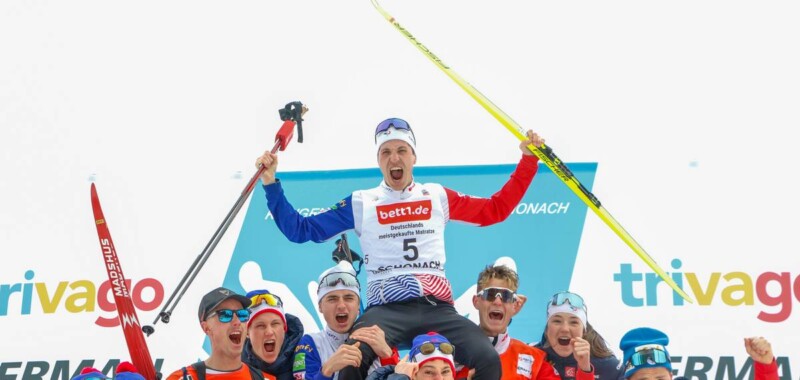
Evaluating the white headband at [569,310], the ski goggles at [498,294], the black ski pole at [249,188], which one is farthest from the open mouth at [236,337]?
the white headband at [569,310]

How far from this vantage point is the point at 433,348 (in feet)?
16.2

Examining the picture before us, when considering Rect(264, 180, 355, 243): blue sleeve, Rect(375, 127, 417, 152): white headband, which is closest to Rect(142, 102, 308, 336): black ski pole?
Rect(264, 180, 355, 243): blue sleeve

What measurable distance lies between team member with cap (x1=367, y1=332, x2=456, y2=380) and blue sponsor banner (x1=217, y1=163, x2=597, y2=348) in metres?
1.48

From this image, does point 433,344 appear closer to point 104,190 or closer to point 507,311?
point 507,311

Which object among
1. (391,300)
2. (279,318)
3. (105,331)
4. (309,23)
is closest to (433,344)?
(391,300)

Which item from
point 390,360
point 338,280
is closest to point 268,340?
point 338,280

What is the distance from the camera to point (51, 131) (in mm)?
7105

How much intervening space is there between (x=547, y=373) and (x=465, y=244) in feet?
4.15

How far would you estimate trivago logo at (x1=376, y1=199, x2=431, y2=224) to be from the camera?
5.54m

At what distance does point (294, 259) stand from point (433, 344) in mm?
1864

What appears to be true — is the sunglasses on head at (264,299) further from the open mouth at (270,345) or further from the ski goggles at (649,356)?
the ski goggles at (649,356)

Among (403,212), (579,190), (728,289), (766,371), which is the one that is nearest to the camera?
(766,371)

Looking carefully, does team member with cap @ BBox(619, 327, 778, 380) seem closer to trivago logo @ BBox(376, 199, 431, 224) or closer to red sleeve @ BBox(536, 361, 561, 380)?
red sleeve @ BBox(536, 361, 561, 380)

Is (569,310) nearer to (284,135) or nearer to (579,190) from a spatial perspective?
(579,190)
